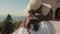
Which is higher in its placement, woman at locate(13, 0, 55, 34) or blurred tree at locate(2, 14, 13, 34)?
woman at locate(13, 0, 55, 34)

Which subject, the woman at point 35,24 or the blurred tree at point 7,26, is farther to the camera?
the blurred tree at point 7,26

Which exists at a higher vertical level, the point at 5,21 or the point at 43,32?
the point at 43,32

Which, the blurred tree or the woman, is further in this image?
the blurred tree

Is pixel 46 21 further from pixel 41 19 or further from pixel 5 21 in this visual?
pixel 5 21

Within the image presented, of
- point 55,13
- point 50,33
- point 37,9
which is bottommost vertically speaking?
point 55,13

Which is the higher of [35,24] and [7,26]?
[35,24]

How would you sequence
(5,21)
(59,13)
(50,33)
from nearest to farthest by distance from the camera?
(50,33) → (5,21) → (59,13)

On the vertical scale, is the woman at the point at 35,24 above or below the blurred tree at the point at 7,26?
above

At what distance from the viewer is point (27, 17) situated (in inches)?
41.3

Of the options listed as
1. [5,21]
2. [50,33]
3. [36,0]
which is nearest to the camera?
[50,33]

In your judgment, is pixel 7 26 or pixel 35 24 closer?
pixel 35 24

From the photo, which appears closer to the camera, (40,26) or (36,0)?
(40,26)

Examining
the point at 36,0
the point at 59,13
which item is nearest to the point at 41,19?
the point at 36,0

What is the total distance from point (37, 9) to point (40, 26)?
0.11 m
